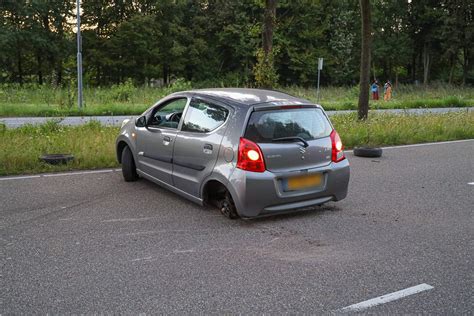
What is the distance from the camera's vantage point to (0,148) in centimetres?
940

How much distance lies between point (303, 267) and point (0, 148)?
7110 mm

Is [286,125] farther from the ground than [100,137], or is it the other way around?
[286,125]

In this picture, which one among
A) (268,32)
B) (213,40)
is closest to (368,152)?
(268,32)

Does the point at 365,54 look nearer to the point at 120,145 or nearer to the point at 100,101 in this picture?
the point at 120,145

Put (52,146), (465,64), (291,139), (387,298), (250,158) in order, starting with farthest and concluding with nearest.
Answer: (465,64)
(52,146)
(291,139)
(250,158)
(387,298)

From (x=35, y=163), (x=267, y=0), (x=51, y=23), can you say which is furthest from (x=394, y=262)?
(x=51, y=23)

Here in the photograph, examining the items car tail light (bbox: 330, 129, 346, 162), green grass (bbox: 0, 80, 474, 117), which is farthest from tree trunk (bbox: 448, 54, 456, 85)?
car tail light (bbox: 330, 129, 346, 162)

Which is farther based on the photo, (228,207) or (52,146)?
(52,146)

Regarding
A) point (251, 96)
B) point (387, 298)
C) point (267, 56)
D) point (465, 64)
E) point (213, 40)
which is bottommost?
point (387, 298)

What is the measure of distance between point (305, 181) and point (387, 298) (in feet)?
7.25

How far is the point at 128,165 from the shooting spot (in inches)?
312

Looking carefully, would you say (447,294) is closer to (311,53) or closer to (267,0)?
(267,0)

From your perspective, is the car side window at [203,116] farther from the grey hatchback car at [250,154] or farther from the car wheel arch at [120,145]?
the car wheel arch at [120,145]

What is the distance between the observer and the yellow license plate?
5.89 metres
